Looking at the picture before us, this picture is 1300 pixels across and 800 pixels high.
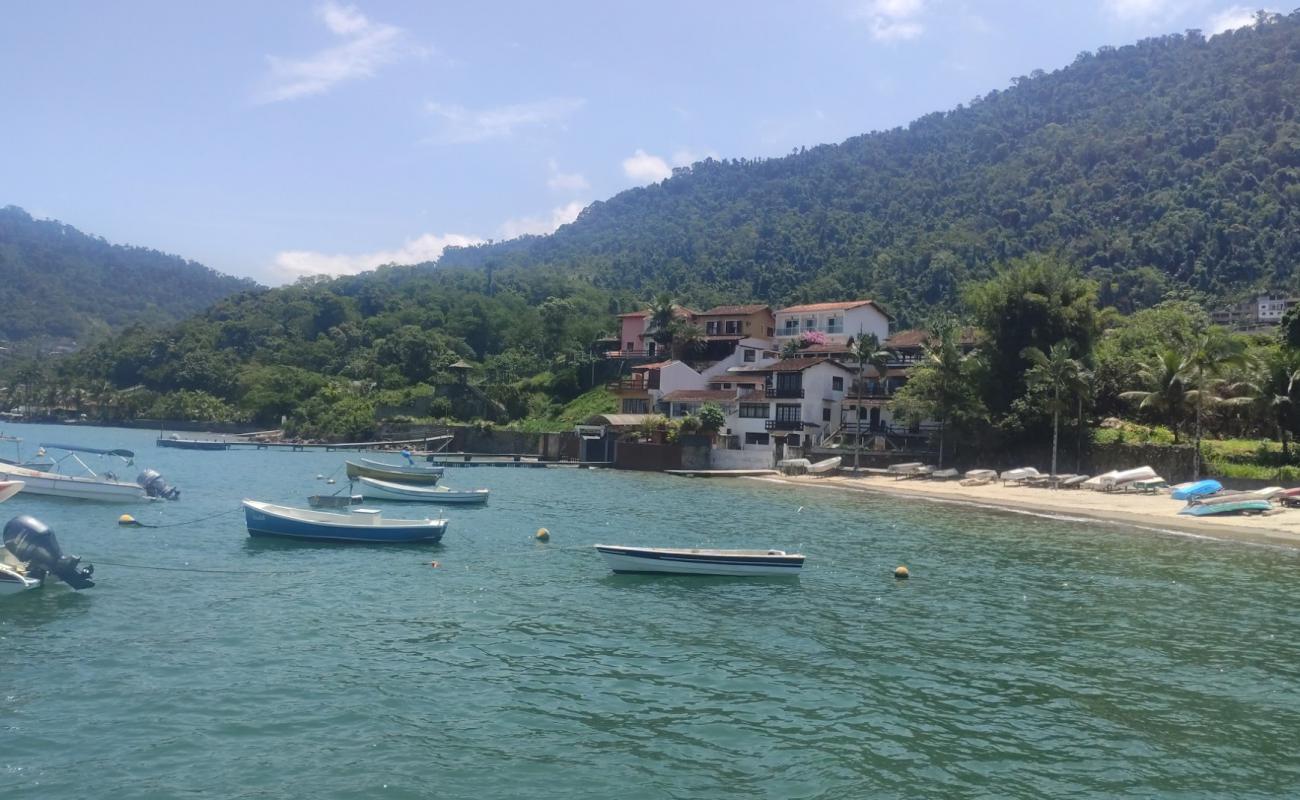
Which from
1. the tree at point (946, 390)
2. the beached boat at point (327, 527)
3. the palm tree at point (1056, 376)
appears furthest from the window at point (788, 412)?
the beached boat at point (327, 527)

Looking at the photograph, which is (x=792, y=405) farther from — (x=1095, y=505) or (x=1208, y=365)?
(x=1208, y=365)

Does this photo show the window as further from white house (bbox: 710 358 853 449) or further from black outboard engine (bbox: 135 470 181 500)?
black outboard engine (bbox: 135 470 181 500)

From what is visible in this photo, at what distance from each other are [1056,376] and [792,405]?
2360 cm

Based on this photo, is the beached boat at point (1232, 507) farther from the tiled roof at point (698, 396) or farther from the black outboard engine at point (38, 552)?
the black outboard engine at point (38, 552)

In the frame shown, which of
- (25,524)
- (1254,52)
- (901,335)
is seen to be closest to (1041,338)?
(901,335)

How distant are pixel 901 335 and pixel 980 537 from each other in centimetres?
5306

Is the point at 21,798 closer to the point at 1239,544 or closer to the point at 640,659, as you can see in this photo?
the point at 640,659

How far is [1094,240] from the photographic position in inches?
5674

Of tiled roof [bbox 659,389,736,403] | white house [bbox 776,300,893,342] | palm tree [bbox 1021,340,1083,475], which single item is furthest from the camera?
white house [bbox 776,300,893,342]

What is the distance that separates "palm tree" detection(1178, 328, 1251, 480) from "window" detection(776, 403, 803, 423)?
96.5 ft

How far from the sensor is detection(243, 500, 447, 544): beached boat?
32.8 m

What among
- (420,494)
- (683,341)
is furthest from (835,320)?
(420,494)

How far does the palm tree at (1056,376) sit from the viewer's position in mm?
56750

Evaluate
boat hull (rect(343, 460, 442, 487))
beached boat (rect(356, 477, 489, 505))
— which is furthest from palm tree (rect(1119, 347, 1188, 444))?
boat hull (rect(343, 460, 442, 487))
